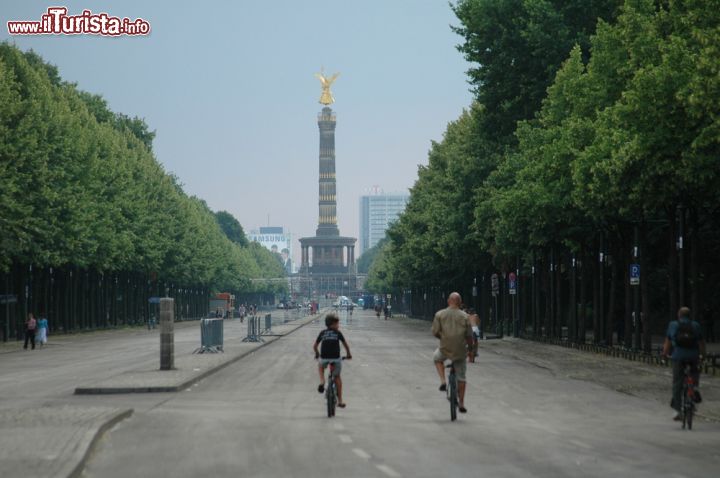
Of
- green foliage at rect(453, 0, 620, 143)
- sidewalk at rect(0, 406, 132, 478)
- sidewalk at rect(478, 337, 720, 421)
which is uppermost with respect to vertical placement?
green foliage at rect(453, 0, 620, 143)

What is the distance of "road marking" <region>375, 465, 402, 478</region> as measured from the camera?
1599cm

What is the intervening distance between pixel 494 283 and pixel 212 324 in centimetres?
2657

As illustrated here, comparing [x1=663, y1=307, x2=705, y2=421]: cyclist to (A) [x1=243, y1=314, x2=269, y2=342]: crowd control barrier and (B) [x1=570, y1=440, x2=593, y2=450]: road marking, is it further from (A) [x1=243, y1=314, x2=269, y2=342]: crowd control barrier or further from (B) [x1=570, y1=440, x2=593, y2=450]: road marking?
(A) [x1=243, y1=314, x2=269, y2=342]: crowd control barrier

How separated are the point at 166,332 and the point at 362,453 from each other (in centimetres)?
2150

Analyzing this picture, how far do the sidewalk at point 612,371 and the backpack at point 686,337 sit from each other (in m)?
1.91

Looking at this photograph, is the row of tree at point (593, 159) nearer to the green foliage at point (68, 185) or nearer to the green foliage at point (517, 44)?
the green foliage at point (517, 44)

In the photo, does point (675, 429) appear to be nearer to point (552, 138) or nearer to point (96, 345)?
point (552, 138)

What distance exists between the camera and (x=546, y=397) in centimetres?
3038

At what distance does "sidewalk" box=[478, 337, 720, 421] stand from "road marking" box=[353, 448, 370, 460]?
8.49 meters

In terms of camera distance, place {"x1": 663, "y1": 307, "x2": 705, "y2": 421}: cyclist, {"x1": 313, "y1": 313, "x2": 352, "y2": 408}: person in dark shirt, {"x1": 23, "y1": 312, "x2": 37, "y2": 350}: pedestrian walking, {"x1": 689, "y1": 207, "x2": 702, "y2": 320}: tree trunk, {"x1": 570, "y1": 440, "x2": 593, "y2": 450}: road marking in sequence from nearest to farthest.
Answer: {"x1": 570, "y1": 440, "x2": 593, "y2": 450}: road marking, {"x1": 663, "y1": 307, "x2": 705, "y2": 421}: cyclist, {"x1": 313, "y1": 313, "x2": 352, "y2": 408}: person in dark shirt, {"x1": 689, "y1": 207, "x2": 702, "y2": 320}: tree trunk, {"x1": 23, "y1": 312, "x2": 37, "y2": 350}: pedestrian walking

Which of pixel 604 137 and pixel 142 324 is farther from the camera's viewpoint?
pixel 142 324

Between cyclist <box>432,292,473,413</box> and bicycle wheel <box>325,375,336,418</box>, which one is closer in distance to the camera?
cyclist <box>432,292,473,413</box>

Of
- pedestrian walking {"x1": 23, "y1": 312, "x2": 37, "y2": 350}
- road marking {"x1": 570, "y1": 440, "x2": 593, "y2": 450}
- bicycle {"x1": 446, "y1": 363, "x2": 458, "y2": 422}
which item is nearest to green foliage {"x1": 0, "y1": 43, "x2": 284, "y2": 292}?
pedestrian walking {"x1": 23, "y1": 312, "x2": 37, "y2": 350}

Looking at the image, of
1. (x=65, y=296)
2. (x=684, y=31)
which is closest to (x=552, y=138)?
(x=684, y=31)
